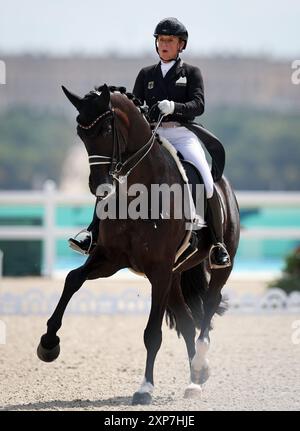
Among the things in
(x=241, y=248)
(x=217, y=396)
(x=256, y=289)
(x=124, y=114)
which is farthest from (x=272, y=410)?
(x=241, y=248)

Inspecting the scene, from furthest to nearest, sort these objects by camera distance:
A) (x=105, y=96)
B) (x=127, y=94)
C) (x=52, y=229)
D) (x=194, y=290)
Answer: (x=52, y=229), (x=194, y=290), (x=127, y=94), (x=105, y=96)

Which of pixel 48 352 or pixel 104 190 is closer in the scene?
pixel 104 190

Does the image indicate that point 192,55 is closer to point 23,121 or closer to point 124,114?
point 23,121

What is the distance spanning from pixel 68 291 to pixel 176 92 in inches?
62.9

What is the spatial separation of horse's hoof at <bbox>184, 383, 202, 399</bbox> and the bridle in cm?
158

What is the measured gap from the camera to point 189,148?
6590 millimetres

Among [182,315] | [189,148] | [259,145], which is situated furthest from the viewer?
[259,145]

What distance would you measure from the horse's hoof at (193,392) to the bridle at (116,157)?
1577 mm

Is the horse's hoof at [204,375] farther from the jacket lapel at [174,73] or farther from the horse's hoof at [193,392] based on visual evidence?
the jacket lapel at [174,73]

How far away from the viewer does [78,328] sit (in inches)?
408

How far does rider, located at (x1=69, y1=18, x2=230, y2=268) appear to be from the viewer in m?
6.41

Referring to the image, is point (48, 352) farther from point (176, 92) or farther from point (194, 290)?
point (176, 92)

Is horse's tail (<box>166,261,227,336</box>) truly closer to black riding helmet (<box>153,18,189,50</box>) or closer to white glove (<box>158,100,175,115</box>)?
white glove (<box>158,100,175,115</box>)

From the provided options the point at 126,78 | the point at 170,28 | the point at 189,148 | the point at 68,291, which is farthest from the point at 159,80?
the point at 126,78
